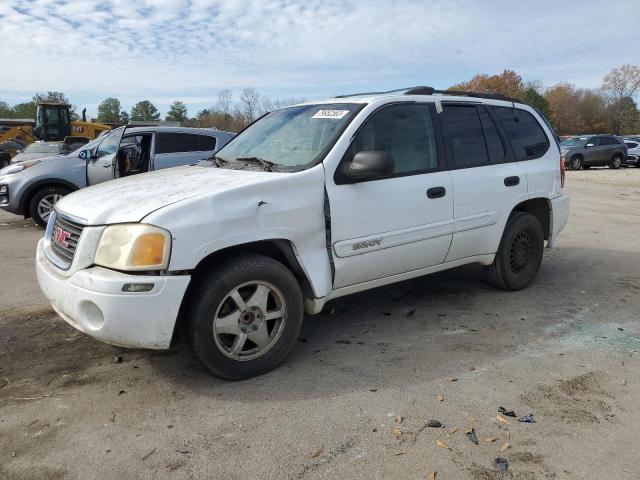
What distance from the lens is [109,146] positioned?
31.2 feet

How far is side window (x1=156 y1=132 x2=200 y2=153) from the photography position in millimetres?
9289

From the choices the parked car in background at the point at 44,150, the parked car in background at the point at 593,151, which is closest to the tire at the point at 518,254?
the parked car in background at the point at 44,150

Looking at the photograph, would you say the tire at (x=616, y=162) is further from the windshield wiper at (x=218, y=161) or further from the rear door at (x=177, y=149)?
the windshield wiper at (x=218, y=161)

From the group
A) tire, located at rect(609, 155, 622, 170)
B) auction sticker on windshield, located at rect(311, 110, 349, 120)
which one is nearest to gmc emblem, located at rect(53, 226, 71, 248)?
auction sticker on windshield, located at rect(311, 110, 349, 120)

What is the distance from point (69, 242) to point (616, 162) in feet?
92.6

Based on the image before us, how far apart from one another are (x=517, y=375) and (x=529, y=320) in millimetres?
1178

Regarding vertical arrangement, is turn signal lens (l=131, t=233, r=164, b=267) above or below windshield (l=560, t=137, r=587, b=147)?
below

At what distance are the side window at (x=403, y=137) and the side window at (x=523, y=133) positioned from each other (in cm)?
109

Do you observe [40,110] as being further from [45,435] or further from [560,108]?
[560,108]

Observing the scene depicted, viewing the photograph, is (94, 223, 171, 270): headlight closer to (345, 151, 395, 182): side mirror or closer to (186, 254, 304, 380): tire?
(186, 254, 304, 380): tire

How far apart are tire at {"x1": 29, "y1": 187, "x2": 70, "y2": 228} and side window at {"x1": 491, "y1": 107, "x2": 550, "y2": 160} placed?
753 centimetres

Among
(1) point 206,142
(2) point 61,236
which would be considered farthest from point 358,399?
(1) point 206,142

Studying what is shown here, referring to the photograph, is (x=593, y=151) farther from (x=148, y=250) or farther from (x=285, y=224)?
(x=148, y=250)

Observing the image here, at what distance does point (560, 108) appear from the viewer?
252 feet
